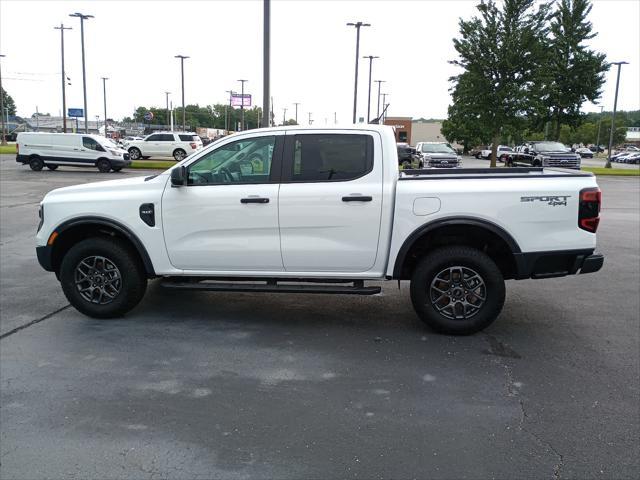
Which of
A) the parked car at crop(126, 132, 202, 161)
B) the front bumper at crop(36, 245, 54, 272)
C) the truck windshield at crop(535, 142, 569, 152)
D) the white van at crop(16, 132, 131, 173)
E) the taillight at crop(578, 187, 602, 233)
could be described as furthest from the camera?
the parked car at crop(126, 132, 202, 161)

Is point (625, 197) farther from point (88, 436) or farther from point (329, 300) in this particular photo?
point (88, 436)

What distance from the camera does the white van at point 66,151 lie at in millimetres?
26359

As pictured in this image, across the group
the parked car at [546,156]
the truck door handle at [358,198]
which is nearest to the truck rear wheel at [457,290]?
the truck door handle at [358,198]

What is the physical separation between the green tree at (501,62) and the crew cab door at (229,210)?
2496cm

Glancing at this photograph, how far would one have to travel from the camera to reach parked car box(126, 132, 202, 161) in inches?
1319

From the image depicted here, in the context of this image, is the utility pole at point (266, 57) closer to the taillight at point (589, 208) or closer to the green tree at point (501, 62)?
the taillight at point (589, 208)

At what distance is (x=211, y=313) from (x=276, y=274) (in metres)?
1.05

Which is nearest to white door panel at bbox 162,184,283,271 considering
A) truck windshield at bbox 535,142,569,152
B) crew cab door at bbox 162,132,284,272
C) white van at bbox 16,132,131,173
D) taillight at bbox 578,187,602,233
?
crew cab door at bbox 162,132,284,272

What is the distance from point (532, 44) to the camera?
88.9 ft

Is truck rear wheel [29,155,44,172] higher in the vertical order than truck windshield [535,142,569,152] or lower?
lower

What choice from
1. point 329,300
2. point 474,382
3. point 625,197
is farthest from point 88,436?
point 625,197

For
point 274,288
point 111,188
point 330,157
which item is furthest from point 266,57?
point 274,288

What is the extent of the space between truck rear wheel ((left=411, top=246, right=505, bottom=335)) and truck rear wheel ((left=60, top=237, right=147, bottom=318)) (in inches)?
109

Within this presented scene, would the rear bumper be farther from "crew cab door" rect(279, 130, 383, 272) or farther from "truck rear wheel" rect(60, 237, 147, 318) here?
"truck rear wheel" rect(60, 237, 147, 318)
